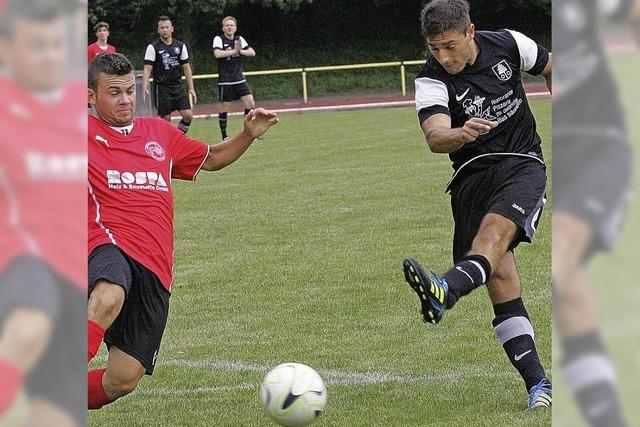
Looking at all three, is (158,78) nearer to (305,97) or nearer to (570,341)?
(305,97)

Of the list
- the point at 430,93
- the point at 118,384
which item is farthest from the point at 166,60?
the point at 118,384

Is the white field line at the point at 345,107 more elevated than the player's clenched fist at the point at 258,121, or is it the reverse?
the player's clenched fist at the point at 258,121

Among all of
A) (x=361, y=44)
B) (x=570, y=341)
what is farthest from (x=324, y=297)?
(x=361, y=44)

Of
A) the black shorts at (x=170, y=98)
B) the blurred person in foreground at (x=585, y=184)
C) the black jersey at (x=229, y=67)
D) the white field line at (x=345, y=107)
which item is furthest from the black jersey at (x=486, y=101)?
the white field line at (x=345, y=107)

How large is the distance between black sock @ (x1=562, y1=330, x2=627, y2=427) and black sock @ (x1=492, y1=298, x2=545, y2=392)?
354cm

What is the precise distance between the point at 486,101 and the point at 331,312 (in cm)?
233

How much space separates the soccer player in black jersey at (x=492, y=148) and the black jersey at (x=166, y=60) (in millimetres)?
14349

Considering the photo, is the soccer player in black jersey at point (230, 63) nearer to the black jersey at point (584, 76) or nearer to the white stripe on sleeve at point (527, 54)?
the white stripe on sleeve at point (527, 54)

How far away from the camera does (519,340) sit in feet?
16.0

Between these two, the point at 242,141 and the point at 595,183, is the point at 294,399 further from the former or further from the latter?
the point at 595,183

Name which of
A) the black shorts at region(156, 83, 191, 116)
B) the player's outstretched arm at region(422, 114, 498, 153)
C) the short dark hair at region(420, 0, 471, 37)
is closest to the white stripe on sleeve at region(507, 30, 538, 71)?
the short dark hair at region(420, 0, 471, 37)

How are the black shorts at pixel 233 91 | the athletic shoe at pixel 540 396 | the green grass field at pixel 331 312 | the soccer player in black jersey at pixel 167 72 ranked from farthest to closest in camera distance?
the black shorts at pixel 233 91 → the soccer player in black jersey at pixel 167 72 → the green grass field at pixel 331 312 → the athletic shoe at pixel 540 396

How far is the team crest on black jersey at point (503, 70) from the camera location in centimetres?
519

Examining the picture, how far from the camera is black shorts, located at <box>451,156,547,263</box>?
486 centimetres
